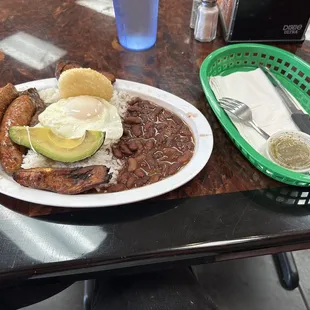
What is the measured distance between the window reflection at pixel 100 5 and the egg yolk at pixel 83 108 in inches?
32.8

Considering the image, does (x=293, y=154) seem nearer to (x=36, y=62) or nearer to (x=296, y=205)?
(x=296, y=205)

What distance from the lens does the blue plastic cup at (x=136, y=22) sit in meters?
1.35

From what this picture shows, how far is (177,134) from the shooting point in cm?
111

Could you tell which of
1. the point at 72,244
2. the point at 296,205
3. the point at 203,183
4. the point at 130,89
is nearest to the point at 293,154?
the point at 296,205

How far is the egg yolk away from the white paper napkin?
46 centimetres

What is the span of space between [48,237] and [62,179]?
0.50ft

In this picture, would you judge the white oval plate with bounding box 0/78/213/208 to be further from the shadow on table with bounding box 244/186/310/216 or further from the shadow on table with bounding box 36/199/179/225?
the shadow on table with bounding box 244/186/310/216

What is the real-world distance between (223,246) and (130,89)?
2.06 ft

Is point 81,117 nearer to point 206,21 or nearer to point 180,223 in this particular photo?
point 180,223

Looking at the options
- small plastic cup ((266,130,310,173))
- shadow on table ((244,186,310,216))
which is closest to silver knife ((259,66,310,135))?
small plastic cup ((266,130,310,173))

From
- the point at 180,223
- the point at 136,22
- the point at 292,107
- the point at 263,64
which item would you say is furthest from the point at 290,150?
the point at 136,22

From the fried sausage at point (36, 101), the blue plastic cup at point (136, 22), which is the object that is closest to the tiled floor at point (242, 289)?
the fried sausage at point (36, 101)

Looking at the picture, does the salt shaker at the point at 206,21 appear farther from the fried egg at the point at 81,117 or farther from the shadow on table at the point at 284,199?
the shadow on table at the point at 284,199

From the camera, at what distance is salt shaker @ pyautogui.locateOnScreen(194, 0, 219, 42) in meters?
1.42
